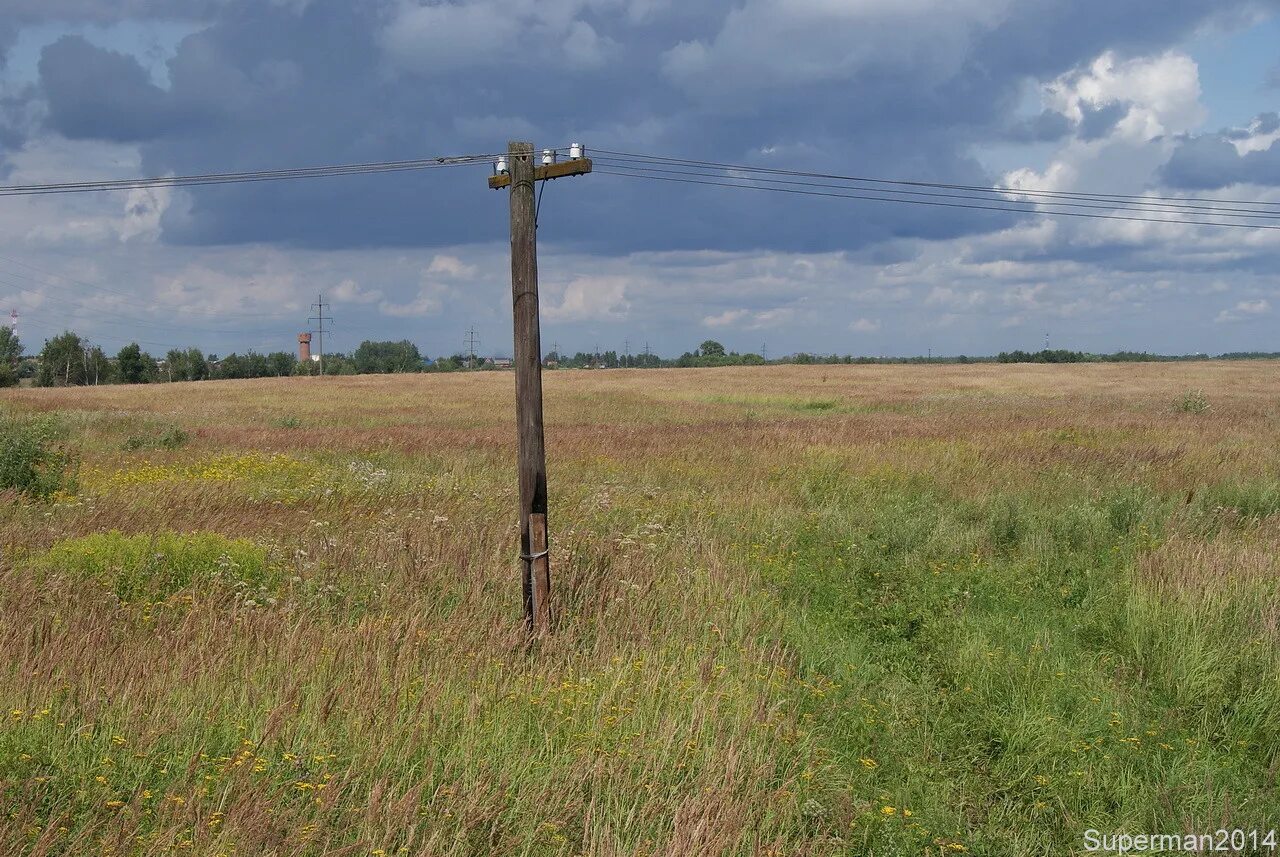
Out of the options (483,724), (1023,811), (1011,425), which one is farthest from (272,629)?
(1011,425)

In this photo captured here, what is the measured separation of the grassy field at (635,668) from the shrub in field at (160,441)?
7259 mm

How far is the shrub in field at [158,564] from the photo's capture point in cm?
813

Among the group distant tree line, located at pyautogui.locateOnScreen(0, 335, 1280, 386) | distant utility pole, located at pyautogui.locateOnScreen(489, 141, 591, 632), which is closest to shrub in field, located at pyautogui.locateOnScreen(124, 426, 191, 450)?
distant utility pole, located at pyautogui.locateOnScreen(489, 141, 591, 632)

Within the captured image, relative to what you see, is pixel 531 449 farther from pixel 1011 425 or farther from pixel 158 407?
pixel 158 407

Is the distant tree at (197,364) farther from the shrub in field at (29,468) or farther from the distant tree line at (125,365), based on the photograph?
the shrub in field at (29,468)

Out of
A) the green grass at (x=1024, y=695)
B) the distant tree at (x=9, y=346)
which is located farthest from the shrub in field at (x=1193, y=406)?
the distant tree at (x=9, y=346)

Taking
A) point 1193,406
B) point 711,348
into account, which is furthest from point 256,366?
point 1193,406

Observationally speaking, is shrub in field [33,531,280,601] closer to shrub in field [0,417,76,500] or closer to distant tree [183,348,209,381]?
shrub in field [0,417,76,500]

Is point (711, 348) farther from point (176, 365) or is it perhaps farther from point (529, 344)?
point (529, 344)

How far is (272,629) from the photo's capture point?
269 inches

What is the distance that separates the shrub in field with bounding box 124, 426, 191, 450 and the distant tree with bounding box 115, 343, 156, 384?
133138mm

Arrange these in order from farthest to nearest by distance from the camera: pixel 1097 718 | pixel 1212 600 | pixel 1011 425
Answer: pixel 1011 425 → pixel 1212 600 → pixel 1097 718

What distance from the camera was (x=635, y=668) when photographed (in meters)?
6.55

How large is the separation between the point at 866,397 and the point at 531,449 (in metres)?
46.1
